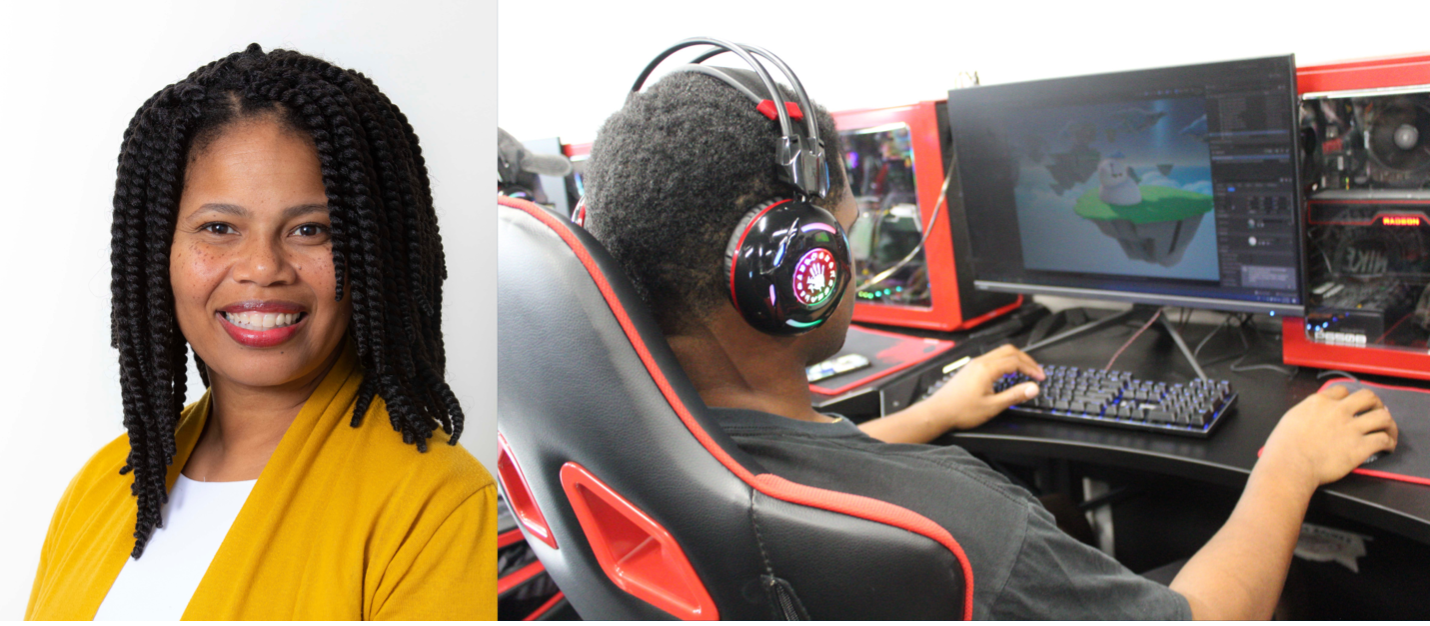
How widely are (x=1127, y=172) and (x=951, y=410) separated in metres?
0.52

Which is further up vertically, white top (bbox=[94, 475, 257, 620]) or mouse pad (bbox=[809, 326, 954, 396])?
white top (bbox=[94, 475, 257, 620])

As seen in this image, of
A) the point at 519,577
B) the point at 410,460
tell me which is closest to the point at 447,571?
the point at 410,460

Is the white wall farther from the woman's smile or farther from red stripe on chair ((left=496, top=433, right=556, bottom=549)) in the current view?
the woman's smile

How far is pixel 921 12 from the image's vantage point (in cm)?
205

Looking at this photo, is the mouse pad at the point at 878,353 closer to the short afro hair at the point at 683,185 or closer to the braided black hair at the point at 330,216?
the short afro hair at the point at 683,185

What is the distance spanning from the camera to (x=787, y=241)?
0.72 m

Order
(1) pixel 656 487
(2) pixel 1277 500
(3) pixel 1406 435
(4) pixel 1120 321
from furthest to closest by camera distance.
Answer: (4) pixel 1120 321 < (3) pixel 1406 435 < (2) pixel 1277 500 < (1) pixel 656 487

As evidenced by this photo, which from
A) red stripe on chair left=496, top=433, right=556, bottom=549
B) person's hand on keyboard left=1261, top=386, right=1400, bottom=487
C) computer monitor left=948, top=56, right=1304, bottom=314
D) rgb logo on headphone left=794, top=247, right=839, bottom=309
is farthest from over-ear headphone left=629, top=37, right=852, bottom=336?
computer monitor left=948, top=56, right=1304, bottom=314

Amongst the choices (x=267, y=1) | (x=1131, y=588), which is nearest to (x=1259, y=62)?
(x=1131, y=588)

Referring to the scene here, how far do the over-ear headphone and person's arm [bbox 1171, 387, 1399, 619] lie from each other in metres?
0.45

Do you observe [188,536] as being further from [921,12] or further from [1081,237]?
[921,12]

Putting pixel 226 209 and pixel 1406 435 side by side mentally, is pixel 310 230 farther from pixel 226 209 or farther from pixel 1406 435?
pixel 1406 435

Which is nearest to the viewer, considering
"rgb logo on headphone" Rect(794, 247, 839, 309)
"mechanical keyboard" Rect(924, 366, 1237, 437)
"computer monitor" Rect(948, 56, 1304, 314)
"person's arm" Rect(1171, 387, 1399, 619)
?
"rgb logo on headphone" Rect(794, 247, 839, 309)

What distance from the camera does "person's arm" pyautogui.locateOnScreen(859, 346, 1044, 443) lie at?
121 centimetres
